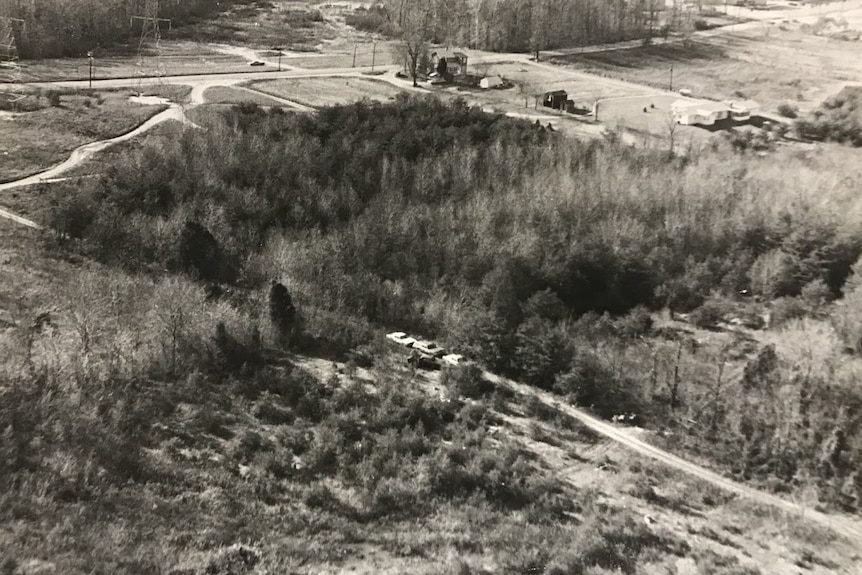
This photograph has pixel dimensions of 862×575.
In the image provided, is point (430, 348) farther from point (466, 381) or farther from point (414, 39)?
point (414, 39)

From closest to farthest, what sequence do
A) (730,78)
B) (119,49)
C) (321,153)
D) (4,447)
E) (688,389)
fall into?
(4,447) → (688,389) → (321,153) → (730,78) → (119,49)

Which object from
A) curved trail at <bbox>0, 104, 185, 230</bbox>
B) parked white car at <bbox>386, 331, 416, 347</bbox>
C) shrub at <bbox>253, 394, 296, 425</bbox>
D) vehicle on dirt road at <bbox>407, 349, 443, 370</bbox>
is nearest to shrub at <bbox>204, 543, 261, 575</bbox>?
shrub at <bbox>253, 394, 296, 425</bbox>

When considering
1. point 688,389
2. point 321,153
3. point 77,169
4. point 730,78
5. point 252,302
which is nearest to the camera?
point 688,389

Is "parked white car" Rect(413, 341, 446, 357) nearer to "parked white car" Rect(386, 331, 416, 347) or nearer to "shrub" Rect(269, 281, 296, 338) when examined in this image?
"parked white car" Rect(386, 331, 416, 347)

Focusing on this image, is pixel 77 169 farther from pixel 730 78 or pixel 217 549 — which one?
pixel 730 78

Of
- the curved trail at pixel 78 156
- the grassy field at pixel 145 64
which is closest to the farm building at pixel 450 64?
the grassy field at pixel 145 64

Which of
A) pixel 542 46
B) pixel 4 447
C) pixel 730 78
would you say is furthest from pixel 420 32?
pixel 4 447

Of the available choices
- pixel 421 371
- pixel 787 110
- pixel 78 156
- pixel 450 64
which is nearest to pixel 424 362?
pixel 421 371
